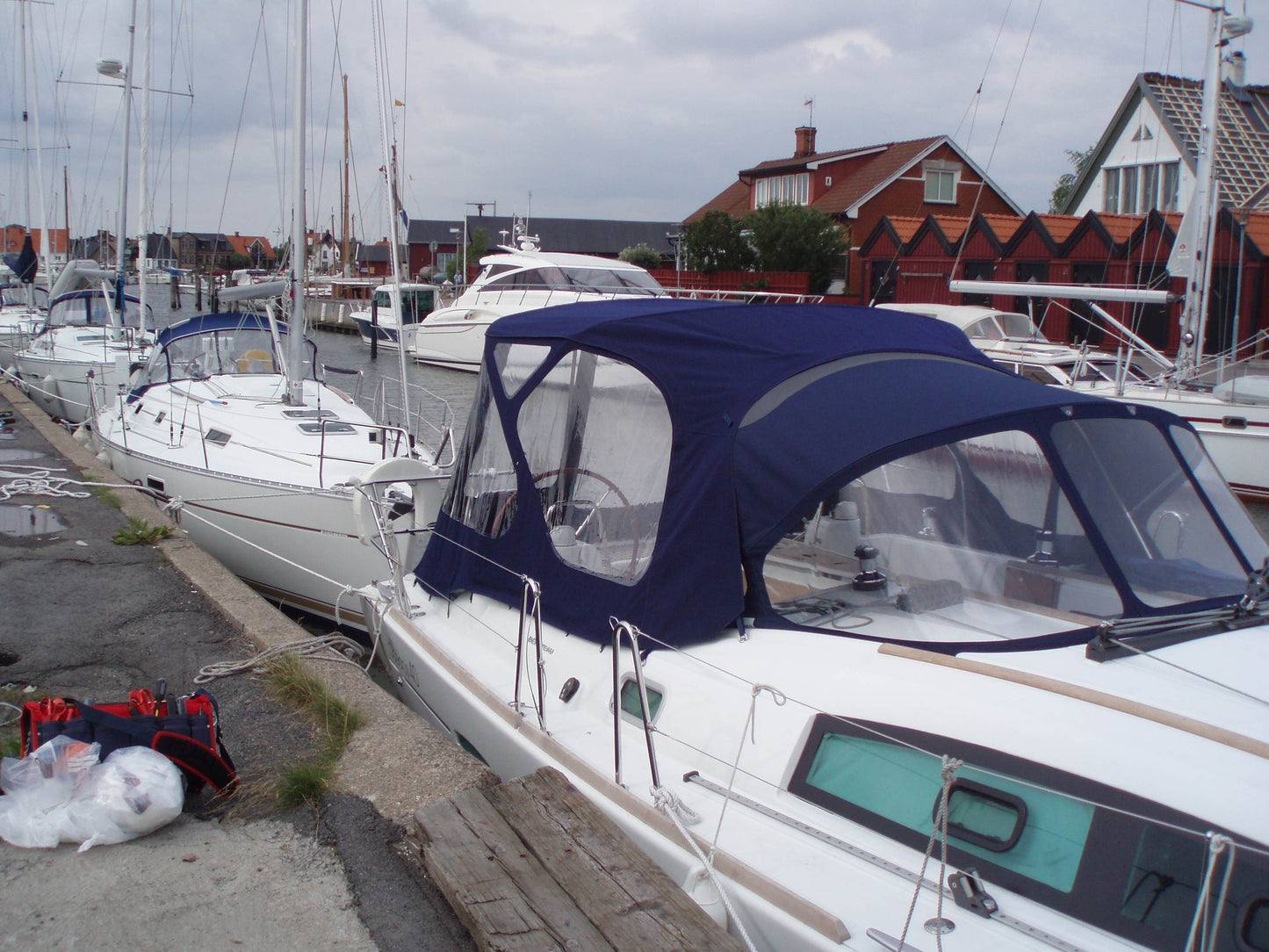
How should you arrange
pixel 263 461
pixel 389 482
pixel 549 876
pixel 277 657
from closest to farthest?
pixel 549 876, pixel 277 657, pixel 389 482, pixel 263 461

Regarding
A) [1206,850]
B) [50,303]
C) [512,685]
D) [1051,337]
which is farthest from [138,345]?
[1051,337]

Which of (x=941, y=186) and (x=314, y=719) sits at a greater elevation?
(x=941, y=186)

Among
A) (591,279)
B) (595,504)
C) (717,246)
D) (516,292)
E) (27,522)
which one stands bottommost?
(27,522)

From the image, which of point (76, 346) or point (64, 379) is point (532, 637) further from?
point (76, 346)

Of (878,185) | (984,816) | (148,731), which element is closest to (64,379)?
(148,731)

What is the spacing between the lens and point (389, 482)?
18.8ft

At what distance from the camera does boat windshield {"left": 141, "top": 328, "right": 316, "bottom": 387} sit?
37.1ft

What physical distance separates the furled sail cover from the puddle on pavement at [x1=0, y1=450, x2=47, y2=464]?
343 inches

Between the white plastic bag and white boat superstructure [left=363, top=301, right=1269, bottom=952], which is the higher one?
white boat superstructure [left=363, top=301, right=1269, bottom=952]

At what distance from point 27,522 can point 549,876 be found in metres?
7.05

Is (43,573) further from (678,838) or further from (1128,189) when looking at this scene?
(1128,189)

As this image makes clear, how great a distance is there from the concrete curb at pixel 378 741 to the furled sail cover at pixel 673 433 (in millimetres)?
646

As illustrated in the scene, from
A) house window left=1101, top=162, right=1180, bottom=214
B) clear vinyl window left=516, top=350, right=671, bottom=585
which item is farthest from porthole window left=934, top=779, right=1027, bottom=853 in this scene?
house window left=1101, top=162, right=1180, bottom=214

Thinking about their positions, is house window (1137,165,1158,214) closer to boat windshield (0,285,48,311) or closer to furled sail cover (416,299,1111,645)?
furled sail cover (416,299,1111,645)
